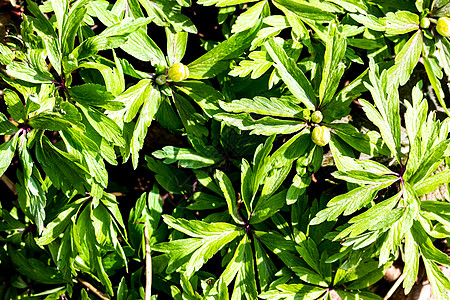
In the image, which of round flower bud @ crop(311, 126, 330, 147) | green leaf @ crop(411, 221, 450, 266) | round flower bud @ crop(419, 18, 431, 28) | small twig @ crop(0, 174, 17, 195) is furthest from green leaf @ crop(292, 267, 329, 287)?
small twig @ crop(0, 174, 17, 195)

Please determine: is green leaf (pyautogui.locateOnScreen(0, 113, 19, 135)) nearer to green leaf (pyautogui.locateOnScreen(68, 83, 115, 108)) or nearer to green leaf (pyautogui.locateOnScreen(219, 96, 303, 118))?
green leaf (pyautogui.locateOnScreen(68, 83, 115, 108))

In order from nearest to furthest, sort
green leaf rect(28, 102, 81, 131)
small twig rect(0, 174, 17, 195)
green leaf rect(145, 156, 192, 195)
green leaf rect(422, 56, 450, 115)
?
green leaf rect(28, 102, 81, 131) < green leaf rect(422, 56, 450, 115) < green leaf rect(145, 156, 192, 195) < small twig rect(0, 174, 17, 195)

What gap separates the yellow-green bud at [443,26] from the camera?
1.76 meters

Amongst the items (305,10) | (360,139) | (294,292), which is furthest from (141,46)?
(294,292)

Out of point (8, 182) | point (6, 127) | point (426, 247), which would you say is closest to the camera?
point (6, 127)

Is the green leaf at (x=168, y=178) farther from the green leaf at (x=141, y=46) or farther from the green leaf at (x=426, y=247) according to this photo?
the green leaf at (x=426, y=247)

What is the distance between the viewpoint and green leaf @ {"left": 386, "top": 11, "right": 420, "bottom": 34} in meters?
1.75

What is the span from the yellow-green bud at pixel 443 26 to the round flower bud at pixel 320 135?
0.71m

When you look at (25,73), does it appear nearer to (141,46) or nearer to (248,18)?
(141,46)

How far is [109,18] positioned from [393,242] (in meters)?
1.40

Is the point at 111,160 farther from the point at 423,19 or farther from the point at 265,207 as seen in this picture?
the point at 423,19

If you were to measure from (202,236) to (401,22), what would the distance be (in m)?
1.24

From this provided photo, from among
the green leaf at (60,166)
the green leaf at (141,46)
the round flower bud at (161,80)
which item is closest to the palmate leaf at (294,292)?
the green leaf at (60,166)

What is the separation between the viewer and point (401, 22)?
177 centimetres
